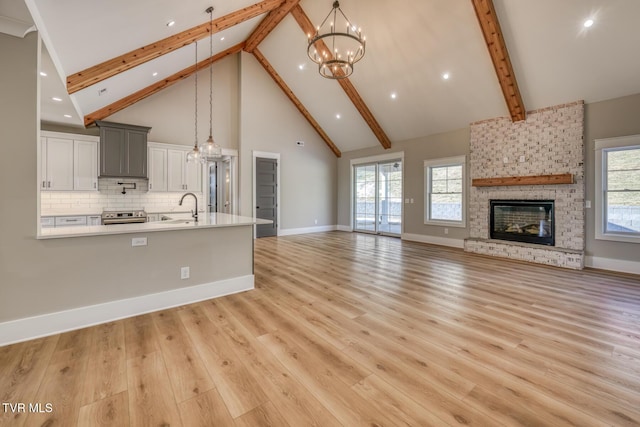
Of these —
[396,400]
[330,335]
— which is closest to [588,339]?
[396,400]

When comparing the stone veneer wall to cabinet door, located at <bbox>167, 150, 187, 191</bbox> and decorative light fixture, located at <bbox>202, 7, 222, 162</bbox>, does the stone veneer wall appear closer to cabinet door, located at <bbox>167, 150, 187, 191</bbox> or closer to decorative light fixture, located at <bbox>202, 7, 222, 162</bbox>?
decorative light fixture, located at <bbox>202, 7, 222, 162</bbox>

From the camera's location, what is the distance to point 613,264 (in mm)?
4840

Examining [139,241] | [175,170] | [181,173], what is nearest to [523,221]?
[139,241]

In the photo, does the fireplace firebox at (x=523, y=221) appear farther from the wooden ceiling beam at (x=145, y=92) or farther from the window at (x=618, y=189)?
the wooden ceiling beam at (x=145, y=92)

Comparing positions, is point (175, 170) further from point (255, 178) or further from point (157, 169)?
point (255, 178)

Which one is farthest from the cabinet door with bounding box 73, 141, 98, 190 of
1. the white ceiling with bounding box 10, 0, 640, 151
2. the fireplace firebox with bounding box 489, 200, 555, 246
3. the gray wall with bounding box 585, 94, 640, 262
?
the gray wall with bounding box 585, 94, 640, 262

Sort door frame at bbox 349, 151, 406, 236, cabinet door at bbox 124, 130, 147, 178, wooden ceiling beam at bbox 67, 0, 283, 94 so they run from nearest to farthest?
wooden ceiling beam at bbox 67, 0, 283, 94 < cabinet door at bbox 124, 130, 147, 178 < door frame at bbox 349, 151, 406, 236

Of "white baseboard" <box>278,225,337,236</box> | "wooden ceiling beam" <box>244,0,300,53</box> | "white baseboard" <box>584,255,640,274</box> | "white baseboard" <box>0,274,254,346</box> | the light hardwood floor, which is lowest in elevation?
the light hardwood floor

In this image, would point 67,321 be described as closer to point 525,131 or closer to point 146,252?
point 146,252

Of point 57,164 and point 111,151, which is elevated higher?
point 111,151

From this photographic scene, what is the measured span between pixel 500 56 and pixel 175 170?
22.7 ft

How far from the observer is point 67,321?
2598 mm

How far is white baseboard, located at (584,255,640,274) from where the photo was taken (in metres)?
4.65

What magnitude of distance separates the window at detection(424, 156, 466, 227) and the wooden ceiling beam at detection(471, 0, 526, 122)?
1510 millimetres
